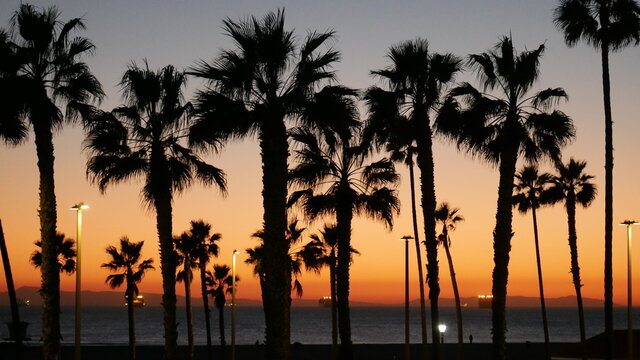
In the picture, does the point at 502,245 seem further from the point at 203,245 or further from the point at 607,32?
the point at 203,245

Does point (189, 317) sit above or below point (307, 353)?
above

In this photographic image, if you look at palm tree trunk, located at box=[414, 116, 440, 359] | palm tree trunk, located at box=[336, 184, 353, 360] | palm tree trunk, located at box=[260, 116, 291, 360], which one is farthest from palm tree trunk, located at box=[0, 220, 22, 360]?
palm tree trunk, located at box=[414, 116, 440, 359]

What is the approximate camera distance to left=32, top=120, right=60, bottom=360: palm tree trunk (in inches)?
1092

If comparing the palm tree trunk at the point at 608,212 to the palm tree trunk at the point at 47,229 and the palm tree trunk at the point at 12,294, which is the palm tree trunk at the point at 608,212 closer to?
the palm tree trunk at the point at 47,229

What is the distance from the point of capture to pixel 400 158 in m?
46.3

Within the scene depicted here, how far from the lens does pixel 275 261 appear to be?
973 inches

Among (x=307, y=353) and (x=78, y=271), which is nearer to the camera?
(x=78, y=271)

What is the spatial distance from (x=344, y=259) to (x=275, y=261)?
1540 cm

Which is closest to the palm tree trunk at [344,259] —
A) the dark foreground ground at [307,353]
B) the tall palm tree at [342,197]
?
the tall palm tree at [342,197]

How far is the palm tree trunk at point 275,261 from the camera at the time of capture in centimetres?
2464

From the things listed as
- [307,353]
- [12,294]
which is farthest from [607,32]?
[307,353]

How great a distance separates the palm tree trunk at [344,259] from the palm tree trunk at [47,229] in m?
14.7

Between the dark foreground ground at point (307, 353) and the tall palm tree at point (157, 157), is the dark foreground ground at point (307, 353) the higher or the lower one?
the lower one

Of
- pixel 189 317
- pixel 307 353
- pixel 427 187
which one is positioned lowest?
pixel 307 353
